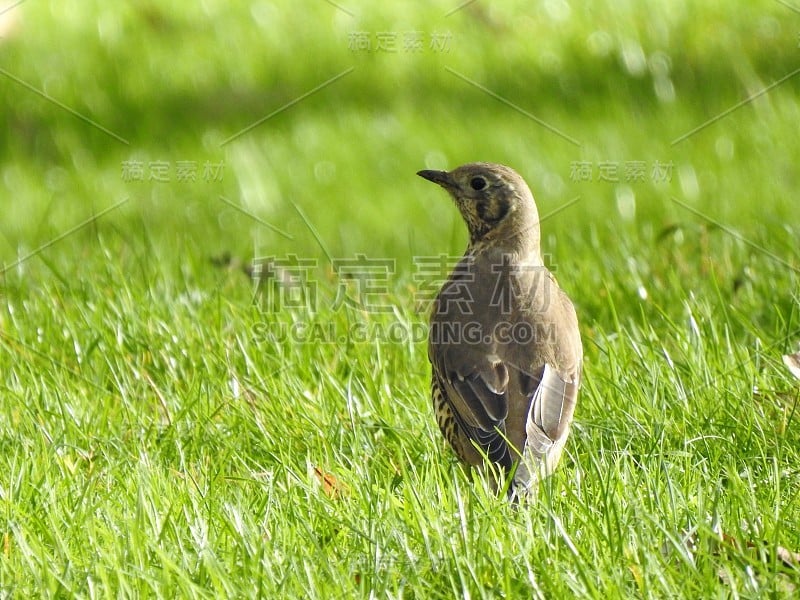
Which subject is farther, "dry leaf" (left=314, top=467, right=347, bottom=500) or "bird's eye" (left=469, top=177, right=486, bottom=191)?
"bird's eye" (left=469, top=177, right=486, bottom=191)

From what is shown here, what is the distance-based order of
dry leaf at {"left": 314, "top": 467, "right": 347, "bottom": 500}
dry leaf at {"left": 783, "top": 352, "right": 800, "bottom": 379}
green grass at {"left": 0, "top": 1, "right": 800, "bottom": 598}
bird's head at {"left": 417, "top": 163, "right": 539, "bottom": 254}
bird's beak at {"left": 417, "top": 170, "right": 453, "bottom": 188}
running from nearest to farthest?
green grass at {"left": 0, "top": 1, "right": 800, "bottom": 598} < dry leaf at {"left": 314, "top": 467, "right": 347, "bottom": 500} < dry leaf at {"left": 783, "top": 352, "right": 800, "bottom": 379} < bird's head at {"left": 417, "top": 163, "right": 539, "bottom": 254} < bird's beak at {"left": 417, "top": 170, "right": 453, "bottom": 188}

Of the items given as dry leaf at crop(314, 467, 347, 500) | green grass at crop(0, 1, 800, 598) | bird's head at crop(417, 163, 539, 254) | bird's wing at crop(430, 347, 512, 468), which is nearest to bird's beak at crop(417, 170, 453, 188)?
bird's head at crop(417, 163, 539, 254)

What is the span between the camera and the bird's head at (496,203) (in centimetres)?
451

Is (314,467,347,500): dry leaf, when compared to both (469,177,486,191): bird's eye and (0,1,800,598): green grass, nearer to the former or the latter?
(0,1,800,598): green grass

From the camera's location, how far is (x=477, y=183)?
4586 mm

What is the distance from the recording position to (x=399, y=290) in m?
5.70

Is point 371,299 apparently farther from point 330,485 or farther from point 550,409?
point 330,485

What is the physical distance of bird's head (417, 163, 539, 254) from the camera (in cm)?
451

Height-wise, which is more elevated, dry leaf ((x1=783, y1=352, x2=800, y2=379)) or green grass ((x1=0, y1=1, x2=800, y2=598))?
green grass ((x1=0, y1=1, x2=800, y2=598))

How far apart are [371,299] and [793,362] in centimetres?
197

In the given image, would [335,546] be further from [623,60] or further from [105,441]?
[623,60]

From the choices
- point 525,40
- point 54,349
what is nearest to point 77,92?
point 525,40

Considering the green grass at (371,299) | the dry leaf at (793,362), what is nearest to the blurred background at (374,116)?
the green grass at (371,299)

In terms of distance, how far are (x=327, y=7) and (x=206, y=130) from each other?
6.12 feet
